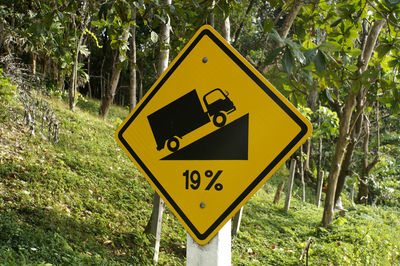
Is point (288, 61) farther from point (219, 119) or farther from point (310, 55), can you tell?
point (219, 119)

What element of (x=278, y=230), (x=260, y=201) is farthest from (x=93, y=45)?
(x=278, y=230)

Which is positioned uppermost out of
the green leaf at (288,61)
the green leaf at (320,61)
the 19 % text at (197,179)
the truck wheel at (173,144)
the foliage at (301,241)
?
the green leaf at (320,61)

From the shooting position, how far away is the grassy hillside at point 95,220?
4.15 m

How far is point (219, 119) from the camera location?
71.8 inches

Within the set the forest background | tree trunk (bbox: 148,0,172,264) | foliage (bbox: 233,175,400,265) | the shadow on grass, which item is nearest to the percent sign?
the forest background

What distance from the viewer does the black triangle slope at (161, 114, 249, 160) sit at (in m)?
1.76

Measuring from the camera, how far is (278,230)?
27.4 feet

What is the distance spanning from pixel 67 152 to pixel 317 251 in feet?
16.2

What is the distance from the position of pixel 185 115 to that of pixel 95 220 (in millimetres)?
3780

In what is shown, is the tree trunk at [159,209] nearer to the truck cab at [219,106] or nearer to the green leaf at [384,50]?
the green leaf at [384,50]

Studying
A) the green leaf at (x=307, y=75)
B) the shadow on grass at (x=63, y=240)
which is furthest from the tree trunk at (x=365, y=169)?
the green leaf at (x=307, y=75)

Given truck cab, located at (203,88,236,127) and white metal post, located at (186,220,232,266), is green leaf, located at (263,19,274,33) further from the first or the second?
white metal post, located at (186,220,232,266)

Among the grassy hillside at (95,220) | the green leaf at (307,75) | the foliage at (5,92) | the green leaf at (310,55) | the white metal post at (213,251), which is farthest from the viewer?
the foliage at (5,92)

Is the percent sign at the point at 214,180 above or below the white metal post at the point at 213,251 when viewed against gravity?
above
